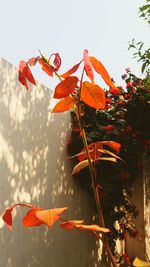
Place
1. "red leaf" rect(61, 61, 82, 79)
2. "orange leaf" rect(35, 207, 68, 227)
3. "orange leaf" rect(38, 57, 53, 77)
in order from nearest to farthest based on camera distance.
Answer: "orange leaf" rect(35, 207, 68, 227)
"red leaf" rect(61, 61, 82, 79)
"orange leaf" rect(38, 57, 53, 77)

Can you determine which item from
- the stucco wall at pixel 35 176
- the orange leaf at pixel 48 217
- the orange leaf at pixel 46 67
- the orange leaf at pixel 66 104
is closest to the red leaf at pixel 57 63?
the orange leaf at pixel 46 67

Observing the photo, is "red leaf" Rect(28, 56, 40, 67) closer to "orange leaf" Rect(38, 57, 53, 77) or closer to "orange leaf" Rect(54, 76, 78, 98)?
"orange leaf" Rect(38, 57, 53, 77)

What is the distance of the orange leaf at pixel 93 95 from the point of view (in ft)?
2.34

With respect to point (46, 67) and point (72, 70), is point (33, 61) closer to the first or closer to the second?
point (46, 67)

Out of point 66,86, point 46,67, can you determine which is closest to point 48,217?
point 66,86

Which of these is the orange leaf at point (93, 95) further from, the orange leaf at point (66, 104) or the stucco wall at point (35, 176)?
the stucco wall at point (35, 176)

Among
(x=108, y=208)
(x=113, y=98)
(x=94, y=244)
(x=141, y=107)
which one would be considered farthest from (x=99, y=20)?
(x=94, y=244)

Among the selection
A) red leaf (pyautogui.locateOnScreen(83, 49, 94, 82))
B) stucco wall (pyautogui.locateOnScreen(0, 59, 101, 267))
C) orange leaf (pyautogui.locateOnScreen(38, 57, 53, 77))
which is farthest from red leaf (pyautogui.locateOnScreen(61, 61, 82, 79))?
stucco wall (pyautogui.locateOnScreen(0, 59, 101, 267))

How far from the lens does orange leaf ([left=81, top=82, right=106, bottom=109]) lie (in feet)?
2.34

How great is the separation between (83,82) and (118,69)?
281cm

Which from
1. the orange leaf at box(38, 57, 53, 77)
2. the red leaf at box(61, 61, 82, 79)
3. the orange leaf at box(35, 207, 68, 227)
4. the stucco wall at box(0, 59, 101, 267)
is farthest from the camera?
the stucco wall at box(0, 59, 101, 267)

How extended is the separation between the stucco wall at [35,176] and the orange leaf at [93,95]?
129 centimetres

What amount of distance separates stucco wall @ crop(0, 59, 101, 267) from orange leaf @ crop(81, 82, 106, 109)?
4.24ft

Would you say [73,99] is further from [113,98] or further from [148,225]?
[148,225]
